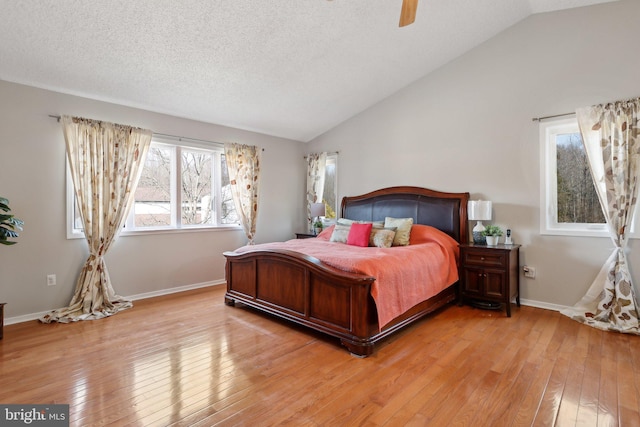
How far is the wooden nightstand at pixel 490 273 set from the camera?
136 inches

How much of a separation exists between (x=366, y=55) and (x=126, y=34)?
257 cm

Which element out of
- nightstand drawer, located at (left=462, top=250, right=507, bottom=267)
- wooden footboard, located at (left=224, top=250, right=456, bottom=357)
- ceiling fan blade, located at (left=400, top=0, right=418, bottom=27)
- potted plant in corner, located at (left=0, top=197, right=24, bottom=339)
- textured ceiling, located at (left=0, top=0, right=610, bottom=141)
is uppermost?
textured ceiling, located at (left=0, top=0, right=610, bottom=141)

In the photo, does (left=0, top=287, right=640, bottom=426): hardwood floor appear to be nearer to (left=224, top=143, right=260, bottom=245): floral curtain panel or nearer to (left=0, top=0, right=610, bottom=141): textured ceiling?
(left=224, top=143, right=260, bottom=245): floral curtain panel

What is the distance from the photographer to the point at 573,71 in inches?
139

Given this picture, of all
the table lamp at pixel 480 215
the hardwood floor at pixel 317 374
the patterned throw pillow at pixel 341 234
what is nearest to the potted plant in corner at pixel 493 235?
the table lamp at pixel 480 215

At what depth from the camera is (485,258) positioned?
11.8 feet

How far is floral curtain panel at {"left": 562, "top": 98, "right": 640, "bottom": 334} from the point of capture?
3.09m

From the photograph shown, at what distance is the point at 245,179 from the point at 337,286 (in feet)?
9.83

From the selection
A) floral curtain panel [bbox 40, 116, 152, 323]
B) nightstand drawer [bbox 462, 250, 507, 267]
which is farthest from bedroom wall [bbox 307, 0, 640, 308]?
floral curtain panel [bbox 40, 116, 152, 323]

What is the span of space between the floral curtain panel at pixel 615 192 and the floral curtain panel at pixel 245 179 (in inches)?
169

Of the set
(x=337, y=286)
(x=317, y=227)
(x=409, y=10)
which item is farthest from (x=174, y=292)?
(x=409, y=10)

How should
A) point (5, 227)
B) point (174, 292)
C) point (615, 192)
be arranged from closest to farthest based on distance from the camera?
point (5, 227), point (615, 192), point (174, 292)

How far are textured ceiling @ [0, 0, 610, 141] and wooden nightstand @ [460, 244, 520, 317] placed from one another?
8.49 ft

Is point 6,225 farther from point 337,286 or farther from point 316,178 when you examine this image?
point 316,178
